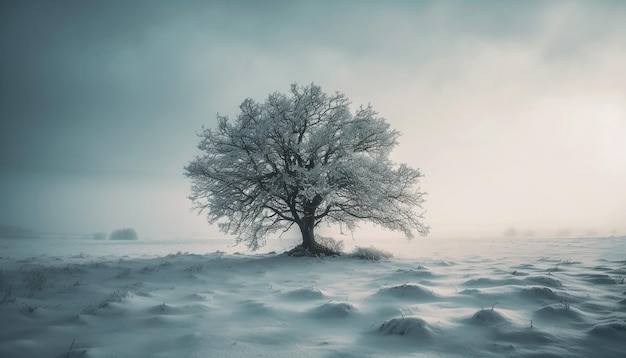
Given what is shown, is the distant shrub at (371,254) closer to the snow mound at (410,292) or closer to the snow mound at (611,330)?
the snow mound at (410,292)

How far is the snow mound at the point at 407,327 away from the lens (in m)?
4.39

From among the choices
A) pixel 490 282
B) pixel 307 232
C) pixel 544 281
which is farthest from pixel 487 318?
pixel 307 232

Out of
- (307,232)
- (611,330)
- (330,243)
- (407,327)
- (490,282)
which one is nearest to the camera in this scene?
(611,330)

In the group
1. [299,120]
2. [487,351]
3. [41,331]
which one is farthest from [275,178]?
[487,351]

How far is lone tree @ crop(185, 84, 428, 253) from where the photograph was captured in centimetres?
1539

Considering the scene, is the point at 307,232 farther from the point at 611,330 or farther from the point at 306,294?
the point at 611,330

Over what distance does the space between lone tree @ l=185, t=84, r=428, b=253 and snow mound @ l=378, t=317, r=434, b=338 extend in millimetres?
10242

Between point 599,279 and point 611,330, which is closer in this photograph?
point 611,330

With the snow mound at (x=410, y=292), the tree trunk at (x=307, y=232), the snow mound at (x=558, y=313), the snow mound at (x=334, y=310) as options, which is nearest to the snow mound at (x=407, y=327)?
the snow mound at (x=334, y=310)

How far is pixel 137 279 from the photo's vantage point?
9344mm

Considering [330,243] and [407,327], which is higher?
[330,243]

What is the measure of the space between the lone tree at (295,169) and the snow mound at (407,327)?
1024cm

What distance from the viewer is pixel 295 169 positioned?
1516 cm

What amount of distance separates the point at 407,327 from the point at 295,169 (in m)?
11.2
